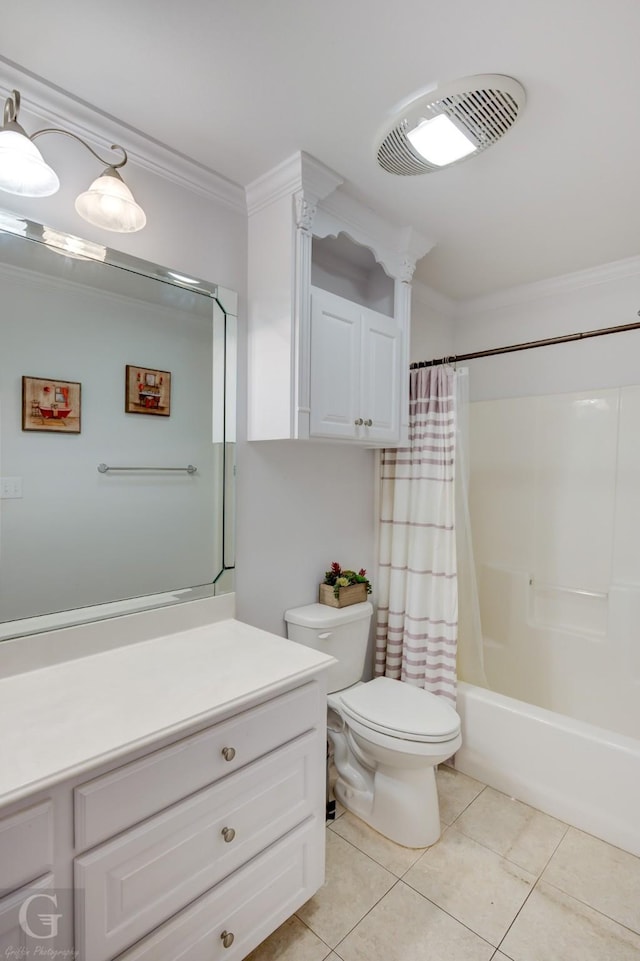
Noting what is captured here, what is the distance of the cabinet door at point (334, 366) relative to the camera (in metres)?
1.70

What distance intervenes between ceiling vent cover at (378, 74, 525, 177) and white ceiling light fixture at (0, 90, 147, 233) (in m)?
0.81

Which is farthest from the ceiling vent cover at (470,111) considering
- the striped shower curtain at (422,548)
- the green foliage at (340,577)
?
the green foliage at (340,577)

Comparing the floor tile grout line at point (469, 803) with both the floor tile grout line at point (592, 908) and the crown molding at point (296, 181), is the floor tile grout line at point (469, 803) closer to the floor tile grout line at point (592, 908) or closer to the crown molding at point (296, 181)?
the floor tile grout line at point (592, 908)

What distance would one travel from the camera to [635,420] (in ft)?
7.35

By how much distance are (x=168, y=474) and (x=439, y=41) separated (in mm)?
1392

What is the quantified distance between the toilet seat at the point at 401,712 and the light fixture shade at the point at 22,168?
1.88 meters

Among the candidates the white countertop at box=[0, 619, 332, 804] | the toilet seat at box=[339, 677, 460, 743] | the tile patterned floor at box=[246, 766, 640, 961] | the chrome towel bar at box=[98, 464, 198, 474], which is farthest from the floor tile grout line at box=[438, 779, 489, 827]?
the chrome towel bar at box=[98, 464, 198, 474]

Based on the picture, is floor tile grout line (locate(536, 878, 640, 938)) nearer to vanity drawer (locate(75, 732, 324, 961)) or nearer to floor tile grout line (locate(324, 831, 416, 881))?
floor tile grout line (locate(324, 831, 416, 881))

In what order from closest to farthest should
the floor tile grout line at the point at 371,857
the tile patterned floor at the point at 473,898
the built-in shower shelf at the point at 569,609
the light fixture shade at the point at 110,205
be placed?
the light fixture shade at the point at 110,205 < the tile patterned floor at the point at 473,898 < the floor tile grout line at the point at 371,857 < the built-in shower shelf at the point at 569,609

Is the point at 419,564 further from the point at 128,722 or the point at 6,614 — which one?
the point at 6,614

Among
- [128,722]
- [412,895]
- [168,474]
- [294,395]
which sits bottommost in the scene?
[412,895]

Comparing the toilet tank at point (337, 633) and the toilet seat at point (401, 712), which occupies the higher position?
the toilet tank at point (337, 633)

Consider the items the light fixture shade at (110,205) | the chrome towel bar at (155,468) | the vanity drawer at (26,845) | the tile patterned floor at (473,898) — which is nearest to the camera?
the vanity drawer at (26,845)

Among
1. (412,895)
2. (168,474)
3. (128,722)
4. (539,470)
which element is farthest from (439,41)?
(412,895)
